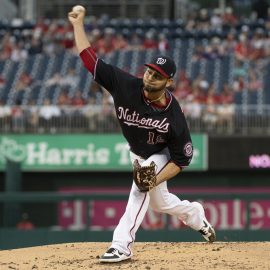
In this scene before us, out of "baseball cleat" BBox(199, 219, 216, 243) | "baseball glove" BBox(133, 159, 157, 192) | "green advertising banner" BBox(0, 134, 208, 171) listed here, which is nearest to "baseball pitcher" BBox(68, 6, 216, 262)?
"baseball glove" BBox(133, 159, 157, 192)

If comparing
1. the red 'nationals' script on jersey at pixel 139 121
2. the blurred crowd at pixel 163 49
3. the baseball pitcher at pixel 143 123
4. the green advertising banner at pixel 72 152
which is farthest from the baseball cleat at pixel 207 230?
the green advertising banner at pixel 72 152

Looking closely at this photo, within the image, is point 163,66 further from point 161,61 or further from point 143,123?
point 143,123

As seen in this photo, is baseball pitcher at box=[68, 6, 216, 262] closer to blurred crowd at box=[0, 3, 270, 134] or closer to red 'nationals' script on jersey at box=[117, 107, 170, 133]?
red 'nationals' script on jersey at box=[117, 107, 170, 133]

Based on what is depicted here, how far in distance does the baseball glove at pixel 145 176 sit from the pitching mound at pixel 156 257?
2.13ft

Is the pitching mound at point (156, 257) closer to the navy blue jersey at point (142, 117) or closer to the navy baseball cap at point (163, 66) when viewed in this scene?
the navy blue jersey at point (142, 117)

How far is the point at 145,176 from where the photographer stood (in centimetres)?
687

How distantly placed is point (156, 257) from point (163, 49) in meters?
13.0

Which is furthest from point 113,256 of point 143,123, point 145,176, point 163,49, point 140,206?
point 163,49

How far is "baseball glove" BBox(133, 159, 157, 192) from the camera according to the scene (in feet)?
22.5

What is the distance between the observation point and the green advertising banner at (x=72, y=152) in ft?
54.2

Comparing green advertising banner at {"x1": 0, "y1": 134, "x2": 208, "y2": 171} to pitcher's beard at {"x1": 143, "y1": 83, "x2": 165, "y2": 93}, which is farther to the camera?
green advertising banner at {"x1": 0, "y1": 134, "x2": 208, "y2": 171}

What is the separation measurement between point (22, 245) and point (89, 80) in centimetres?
646

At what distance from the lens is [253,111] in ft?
52.3

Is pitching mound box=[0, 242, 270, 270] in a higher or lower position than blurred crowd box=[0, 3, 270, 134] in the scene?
lower
